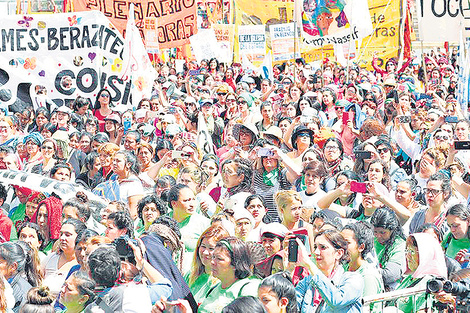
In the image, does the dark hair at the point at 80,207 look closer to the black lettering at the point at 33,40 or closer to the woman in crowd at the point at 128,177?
the woman in crowd at the point at 128,177

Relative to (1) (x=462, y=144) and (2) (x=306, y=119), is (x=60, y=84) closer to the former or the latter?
(2) (x=306, y=119)

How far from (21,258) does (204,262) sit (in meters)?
1.09

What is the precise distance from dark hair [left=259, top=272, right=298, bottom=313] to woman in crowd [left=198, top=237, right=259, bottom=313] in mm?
361

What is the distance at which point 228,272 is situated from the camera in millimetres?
5191

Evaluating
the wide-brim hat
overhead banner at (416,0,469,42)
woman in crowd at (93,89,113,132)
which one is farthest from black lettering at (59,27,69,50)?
the wide-brim hat

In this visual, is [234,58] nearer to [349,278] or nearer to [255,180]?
[255,180]

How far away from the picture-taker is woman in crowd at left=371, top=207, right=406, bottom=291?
612 cm

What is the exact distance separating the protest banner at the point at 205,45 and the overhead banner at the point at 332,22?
5.62 metres

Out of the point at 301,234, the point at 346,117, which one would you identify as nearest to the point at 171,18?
the point at 346,117

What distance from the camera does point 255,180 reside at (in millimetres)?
8203

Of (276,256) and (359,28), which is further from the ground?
(359,28)

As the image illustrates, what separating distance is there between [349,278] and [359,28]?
39.3 ft

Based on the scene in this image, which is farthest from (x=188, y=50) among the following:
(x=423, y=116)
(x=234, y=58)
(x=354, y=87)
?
(x=423, y=116)

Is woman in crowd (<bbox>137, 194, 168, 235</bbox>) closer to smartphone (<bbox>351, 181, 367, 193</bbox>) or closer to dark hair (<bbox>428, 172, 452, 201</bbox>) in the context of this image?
smartphone (<bbox>351, 181, 367, 193</bbox>)
